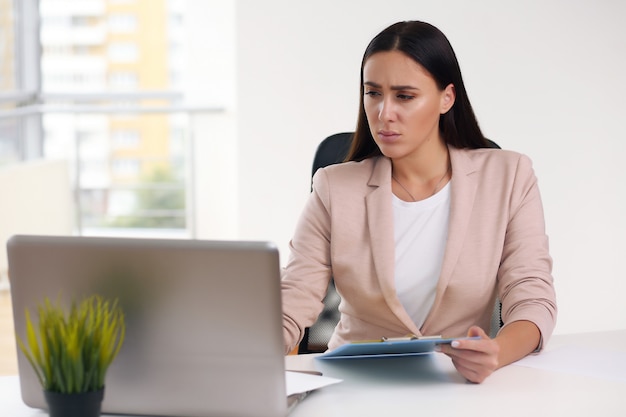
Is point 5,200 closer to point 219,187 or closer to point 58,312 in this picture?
point 219,187

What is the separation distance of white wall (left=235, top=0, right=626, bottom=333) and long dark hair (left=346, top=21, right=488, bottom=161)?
1776 mm

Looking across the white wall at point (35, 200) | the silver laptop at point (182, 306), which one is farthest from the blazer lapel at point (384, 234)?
the white wall at point (35, 200)

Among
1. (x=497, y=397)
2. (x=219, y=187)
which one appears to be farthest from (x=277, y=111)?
(x=497, y=397)

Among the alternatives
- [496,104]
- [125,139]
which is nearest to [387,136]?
[496,104]

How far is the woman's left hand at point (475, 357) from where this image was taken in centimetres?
147

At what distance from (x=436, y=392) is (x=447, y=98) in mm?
733

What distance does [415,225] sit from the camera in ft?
6.36

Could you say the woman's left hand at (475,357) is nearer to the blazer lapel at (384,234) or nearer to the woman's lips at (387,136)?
the blazer lapel at (384,234)

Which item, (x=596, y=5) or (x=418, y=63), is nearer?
(x=418, y=63)

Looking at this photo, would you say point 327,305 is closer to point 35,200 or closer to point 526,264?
point 526,264

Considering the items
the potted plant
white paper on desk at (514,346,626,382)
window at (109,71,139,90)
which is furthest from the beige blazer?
window at (109,71,139,90)

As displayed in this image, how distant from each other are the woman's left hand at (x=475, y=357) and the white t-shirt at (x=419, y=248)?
0.41 meters

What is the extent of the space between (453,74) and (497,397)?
2.51 feet

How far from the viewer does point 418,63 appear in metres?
1.87
